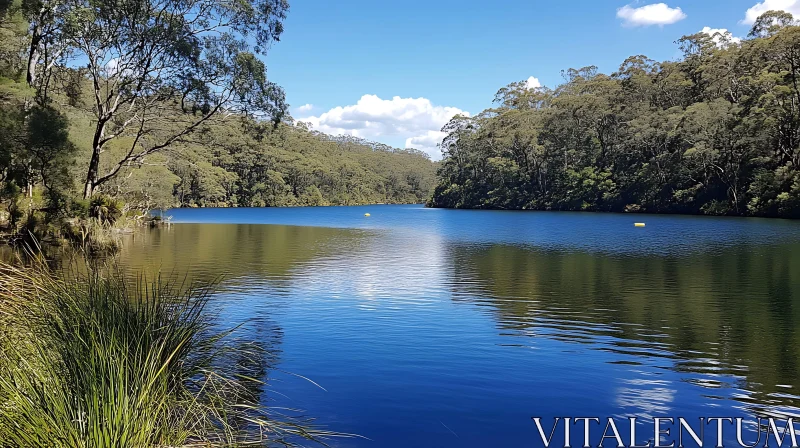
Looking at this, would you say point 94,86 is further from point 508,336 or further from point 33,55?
point 508,336

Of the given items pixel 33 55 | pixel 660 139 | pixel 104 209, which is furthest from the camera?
pixel 660 139

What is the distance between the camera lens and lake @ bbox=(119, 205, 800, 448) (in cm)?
718

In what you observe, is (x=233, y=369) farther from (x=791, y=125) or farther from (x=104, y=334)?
(x=791, y=125)

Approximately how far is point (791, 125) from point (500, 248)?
1462 inches

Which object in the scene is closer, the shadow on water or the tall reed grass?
the tall reed grass

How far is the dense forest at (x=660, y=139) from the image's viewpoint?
51.9 metres

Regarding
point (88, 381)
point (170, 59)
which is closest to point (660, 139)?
point (170, 59)

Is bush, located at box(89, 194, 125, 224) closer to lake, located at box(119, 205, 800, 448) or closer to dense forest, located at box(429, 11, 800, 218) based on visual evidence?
lake, located at box(119, 205, 800, 448)

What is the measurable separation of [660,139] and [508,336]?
6430 cm

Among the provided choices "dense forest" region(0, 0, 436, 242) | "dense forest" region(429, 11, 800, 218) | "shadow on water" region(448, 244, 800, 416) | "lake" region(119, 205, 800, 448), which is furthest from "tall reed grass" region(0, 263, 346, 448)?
"dense forest" region(429, 11, 800, 218)

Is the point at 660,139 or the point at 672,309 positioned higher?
the point at 660,139

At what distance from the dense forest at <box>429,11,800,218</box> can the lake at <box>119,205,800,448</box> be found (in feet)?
111

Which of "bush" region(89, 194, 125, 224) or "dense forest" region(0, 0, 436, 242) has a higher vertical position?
"dense forest" region(0, 0, 436, 242)

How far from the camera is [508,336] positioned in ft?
36.2
